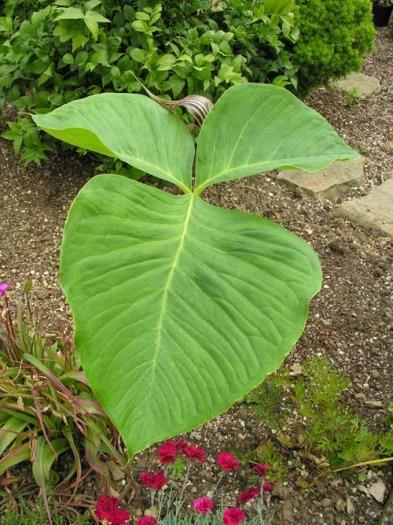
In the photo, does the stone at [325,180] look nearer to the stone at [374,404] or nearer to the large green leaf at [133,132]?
the stone at [374,404]

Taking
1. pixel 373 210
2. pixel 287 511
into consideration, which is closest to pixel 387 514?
pixel 287 511

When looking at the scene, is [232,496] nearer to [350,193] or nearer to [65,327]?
[65,327]

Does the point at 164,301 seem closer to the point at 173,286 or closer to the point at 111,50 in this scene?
the point at 173,286

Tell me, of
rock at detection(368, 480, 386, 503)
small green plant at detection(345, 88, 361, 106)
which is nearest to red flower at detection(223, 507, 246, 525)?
rock at detection(368, 480, 386, 503)

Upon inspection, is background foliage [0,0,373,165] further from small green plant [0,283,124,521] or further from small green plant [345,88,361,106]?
small green plant [0,283,124,521]

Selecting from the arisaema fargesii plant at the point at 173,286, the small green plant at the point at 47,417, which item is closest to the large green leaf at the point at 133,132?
the arisaema fargesii plant at the point at 173,286
